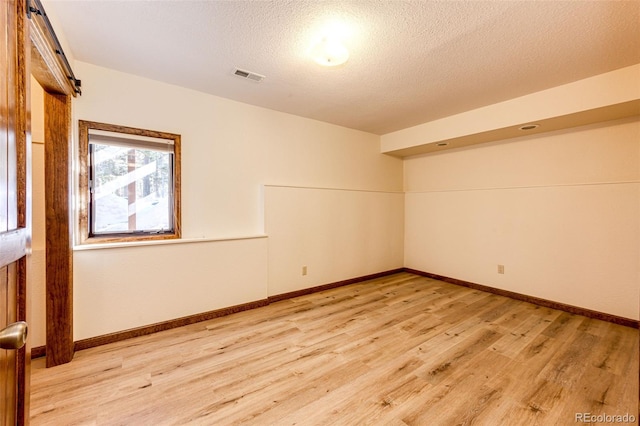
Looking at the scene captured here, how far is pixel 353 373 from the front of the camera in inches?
81.4

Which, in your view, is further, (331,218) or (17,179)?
(331,218)

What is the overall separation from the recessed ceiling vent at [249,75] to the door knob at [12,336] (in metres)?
2.51

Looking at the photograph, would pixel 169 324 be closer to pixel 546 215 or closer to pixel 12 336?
pixel 12 336

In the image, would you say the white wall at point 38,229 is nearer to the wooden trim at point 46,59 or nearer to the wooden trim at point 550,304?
the wooden trim at point 46,59

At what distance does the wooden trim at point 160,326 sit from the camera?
2.41 metres

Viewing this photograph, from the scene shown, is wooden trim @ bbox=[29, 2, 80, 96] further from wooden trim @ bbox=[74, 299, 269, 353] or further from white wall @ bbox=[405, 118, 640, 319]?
white wall @ bbox=[405, 118, 640, 319]

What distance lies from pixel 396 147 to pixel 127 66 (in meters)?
3.74

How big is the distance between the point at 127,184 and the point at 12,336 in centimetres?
248

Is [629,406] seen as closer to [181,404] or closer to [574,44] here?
[574,44]

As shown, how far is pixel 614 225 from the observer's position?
3016mm

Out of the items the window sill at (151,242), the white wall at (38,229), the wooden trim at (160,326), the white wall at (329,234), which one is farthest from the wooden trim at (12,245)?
the white wall at (329,234)

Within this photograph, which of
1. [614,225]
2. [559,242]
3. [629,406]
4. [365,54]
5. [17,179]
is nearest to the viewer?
[17,179]

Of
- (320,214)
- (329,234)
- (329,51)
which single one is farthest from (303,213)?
(329,51)

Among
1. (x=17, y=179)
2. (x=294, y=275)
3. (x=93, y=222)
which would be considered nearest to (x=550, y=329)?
(x=294, y=275)
